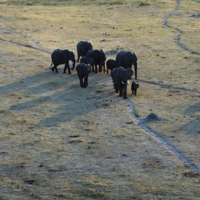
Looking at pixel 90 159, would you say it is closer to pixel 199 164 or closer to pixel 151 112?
pixel 199 164

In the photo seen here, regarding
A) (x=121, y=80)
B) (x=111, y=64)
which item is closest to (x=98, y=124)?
(x=121, y=80)

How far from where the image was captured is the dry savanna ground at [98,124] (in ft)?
46.5

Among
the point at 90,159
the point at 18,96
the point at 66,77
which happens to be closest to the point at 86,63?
the point at 66,77

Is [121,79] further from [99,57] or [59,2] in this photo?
[59,2]

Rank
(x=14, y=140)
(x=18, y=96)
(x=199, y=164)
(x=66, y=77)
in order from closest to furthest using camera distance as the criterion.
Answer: (x=199, y=164) → (x=14, y=140) → (x=18, y=96) → (x=66, y=77)

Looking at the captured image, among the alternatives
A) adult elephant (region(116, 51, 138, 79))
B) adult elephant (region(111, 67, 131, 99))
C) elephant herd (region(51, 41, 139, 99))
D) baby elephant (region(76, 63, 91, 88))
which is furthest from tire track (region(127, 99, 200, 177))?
adult elephant (region(116, 51, 138, 79))

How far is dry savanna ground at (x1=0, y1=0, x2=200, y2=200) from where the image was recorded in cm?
1416

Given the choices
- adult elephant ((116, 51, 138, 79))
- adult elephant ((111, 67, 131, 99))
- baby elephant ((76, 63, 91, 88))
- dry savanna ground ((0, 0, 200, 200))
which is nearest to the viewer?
dry savanna ground ((0, 0, 200, 200))

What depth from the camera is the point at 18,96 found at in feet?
74.2

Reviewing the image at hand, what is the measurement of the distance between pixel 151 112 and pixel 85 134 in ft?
11.1

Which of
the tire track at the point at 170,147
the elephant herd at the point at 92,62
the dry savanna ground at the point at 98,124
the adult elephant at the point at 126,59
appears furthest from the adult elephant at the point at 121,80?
the adult elephant at the point at 126,59

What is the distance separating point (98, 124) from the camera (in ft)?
62.2

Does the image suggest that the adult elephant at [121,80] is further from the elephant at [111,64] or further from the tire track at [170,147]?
the elephant at [111,64]

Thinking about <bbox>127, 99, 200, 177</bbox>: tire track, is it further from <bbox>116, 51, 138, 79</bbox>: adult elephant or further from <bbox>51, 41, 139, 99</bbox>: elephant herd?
<bbox>116, 51, 138, 79</bbox>: adult elephant
